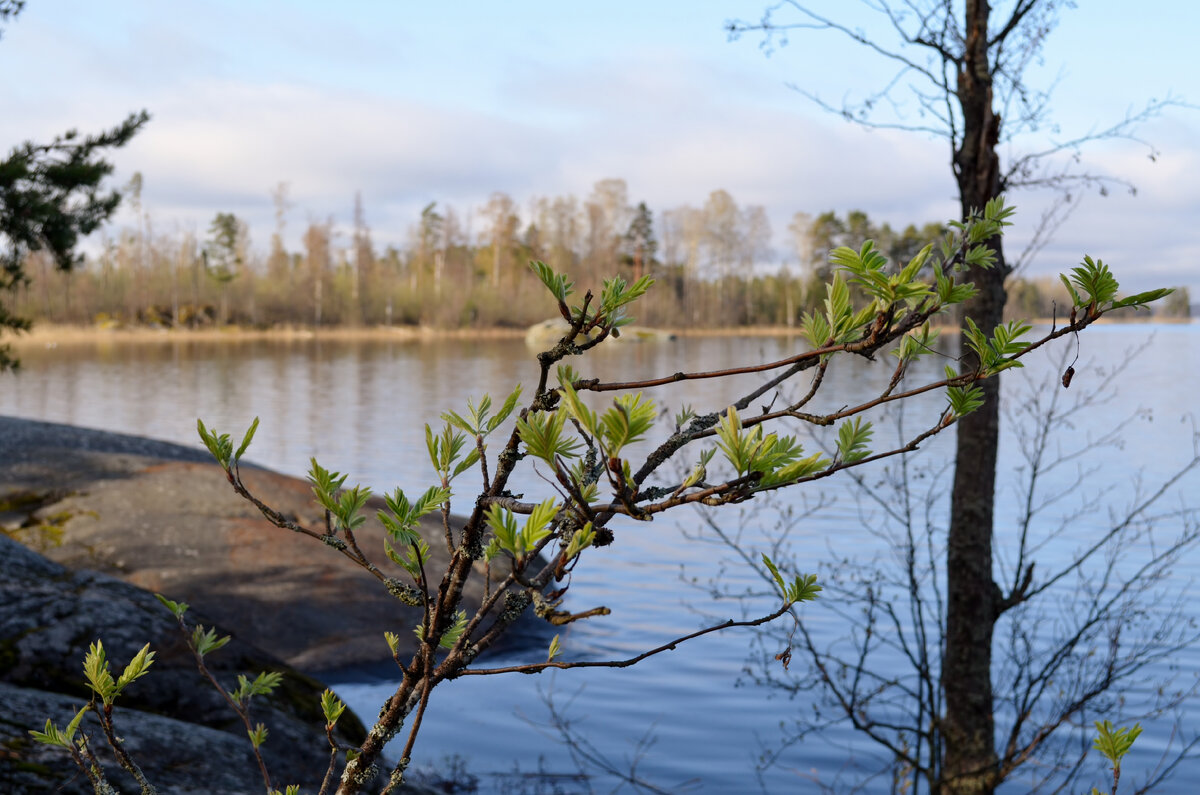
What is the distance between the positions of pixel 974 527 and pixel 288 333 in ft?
259

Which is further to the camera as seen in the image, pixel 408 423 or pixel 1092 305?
pixel 408 423

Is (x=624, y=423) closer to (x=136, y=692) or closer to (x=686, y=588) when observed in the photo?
(x=136, y=692)

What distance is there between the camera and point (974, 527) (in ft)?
16.5

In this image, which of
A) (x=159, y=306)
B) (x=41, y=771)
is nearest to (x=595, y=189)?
(x=159, y=306)

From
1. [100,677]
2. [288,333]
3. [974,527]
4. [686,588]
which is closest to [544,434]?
[100,677]

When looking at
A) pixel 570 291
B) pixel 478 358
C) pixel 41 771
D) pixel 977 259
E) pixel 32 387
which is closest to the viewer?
pixel 570 291

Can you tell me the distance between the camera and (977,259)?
5.01 ft

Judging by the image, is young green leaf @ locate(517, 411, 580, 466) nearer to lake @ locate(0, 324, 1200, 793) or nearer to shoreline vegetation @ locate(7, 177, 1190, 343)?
lake @ locate(0, 324, 1200, 793)

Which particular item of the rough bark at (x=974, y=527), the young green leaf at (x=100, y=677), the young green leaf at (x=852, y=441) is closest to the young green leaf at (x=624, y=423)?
the young green leaf at (x=852, y=441)

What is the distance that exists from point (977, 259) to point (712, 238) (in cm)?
8858

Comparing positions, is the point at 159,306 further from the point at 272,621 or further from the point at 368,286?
the point at 272,621

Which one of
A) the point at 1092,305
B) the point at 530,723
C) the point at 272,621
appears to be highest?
Result: the point at 1092,305

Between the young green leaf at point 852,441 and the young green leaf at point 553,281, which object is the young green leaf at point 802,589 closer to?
the young green leaf at point 852,441

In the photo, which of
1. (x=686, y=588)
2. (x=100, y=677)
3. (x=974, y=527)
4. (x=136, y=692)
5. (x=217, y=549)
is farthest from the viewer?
(x=686, y=588)
